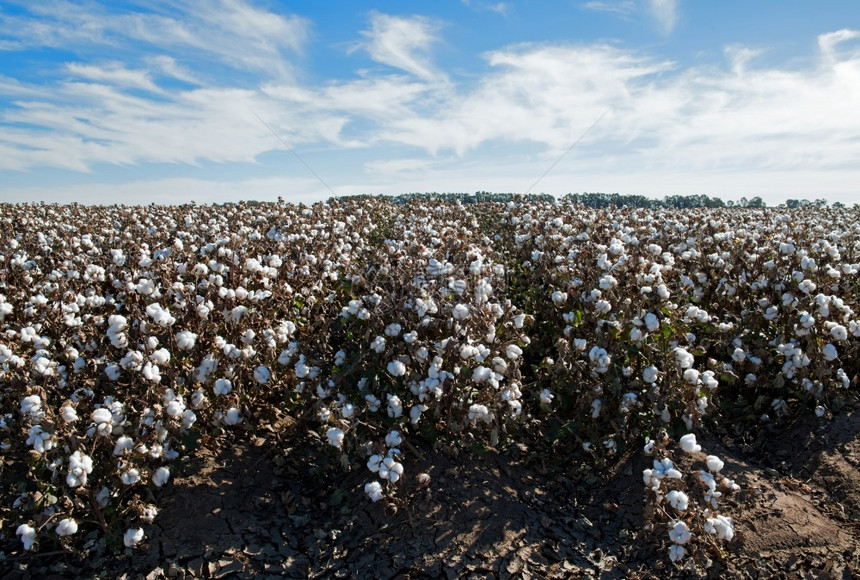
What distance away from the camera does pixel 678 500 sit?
126 inches

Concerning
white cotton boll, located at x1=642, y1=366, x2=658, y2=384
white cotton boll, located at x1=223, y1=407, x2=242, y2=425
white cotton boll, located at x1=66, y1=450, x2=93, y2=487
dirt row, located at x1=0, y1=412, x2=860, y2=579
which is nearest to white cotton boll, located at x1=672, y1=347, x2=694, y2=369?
white cotton boll, located at x1=642, y1=366, x2=658, y2=384

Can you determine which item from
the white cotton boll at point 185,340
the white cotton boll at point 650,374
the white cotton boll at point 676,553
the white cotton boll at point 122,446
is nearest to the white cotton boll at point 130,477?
the white cotton boll at point 122,446

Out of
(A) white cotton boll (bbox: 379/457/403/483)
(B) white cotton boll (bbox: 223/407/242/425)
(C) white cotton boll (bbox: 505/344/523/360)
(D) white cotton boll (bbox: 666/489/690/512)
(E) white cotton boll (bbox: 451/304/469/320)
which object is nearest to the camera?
(D) white cotton boll (bbox: 666/489/690/512)

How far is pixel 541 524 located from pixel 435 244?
372 cm

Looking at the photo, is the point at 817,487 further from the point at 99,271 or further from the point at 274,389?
the point at 99,271

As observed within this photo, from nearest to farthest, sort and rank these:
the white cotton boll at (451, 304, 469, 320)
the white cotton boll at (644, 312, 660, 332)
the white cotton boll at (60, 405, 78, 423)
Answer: the white cotton boll at (60, 405, 78, 423), the white cotton boll at (451, 304, 469, 320), the white cotton boll at (644, 312, 660, 332)

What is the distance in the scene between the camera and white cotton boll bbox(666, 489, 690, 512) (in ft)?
10.5

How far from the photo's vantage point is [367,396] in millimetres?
3785

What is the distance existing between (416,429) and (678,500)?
6.18 ft

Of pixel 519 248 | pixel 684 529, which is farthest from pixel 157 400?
pixel 519 248

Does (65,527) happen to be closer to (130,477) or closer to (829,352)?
(130,477)

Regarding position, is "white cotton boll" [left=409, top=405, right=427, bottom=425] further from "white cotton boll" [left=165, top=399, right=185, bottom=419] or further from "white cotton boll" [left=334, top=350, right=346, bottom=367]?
"white cotton boll" [left=165, top=399, right=185, bottom=419]

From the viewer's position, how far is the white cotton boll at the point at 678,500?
3197mm

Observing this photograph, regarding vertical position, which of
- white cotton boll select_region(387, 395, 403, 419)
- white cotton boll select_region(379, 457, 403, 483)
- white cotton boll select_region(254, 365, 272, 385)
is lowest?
white cotton boll select_region(379, 457, 403, 483)
